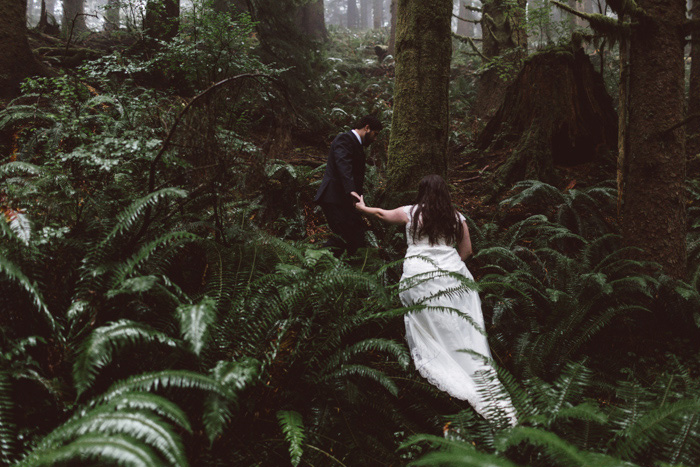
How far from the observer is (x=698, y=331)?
3695 millimetres

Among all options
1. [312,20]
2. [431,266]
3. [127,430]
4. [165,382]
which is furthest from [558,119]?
[312,20]

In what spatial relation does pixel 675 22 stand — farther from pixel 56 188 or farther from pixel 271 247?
pixel 56 188

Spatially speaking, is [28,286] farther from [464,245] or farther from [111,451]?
[464,245]

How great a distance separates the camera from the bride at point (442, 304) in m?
2.73

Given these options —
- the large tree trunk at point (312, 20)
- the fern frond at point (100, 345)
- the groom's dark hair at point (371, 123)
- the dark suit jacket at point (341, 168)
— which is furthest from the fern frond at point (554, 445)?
the large tree trunk at point (312, 20)

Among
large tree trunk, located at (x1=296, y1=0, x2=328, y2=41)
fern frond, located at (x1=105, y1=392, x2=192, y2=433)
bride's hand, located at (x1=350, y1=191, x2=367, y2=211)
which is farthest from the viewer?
large tree trunk, located at (x1=296, y1=0, x2=328, y2=41)

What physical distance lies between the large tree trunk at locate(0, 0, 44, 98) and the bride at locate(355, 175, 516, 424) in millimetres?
6916

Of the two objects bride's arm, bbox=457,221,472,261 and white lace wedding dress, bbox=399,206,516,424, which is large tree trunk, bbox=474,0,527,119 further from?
white lace wedding dress, bbox=399,206,516,424

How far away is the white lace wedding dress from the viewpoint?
2.81 meters

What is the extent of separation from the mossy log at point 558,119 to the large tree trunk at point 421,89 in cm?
221

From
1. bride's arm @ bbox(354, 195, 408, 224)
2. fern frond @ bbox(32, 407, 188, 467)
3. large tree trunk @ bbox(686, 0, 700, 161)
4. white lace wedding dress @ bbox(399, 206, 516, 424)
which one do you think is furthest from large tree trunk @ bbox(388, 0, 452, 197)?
large tree trunk @ bbox(686, 0, 700, 161)

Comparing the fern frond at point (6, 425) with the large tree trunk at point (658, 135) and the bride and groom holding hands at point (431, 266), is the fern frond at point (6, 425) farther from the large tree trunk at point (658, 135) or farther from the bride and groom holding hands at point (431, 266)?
the large tree trunk at point (658, 135)

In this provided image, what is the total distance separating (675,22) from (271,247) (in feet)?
14.7

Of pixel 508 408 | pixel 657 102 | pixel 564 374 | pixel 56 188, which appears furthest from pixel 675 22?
pixel 56 188
